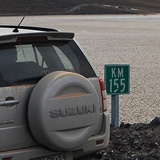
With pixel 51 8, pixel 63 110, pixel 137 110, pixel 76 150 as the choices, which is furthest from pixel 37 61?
pixel 51 8

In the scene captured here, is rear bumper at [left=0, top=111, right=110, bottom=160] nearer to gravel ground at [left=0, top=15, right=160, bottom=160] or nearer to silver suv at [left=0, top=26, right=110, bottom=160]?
silver suv at [left=0, top=26, right=110, bottom=160]

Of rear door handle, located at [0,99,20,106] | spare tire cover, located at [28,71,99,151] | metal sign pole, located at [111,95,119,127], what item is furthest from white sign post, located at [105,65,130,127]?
rear door handle, located at [0,99,20,106]

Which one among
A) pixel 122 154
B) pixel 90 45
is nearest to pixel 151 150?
pixel 122 154

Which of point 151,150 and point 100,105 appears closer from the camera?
point 100,105

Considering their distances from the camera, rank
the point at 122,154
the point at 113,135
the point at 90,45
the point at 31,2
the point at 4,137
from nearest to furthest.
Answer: the point at 4,137, the point at 122,154, the point at 113,135, the point at 90,45, the point at 31,2

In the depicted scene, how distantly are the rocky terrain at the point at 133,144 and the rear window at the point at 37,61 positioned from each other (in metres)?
1.20

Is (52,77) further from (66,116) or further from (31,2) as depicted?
(31,2)

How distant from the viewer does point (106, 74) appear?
7.30m

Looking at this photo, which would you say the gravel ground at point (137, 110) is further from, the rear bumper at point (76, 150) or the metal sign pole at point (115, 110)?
the rear bumper at point (76, 150)

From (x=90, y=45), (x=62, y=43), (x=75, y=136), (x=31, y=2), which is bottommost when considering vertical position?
(x=31, y=2)

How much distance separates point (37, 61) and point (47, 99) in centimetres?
76

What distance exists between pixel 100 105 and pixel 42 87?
2.70ft

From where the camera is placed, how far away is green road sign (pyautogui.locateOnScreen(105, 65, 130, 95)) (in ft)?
24.0

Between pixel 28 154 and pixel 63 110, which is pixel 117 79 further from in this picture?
pixel 28 154
